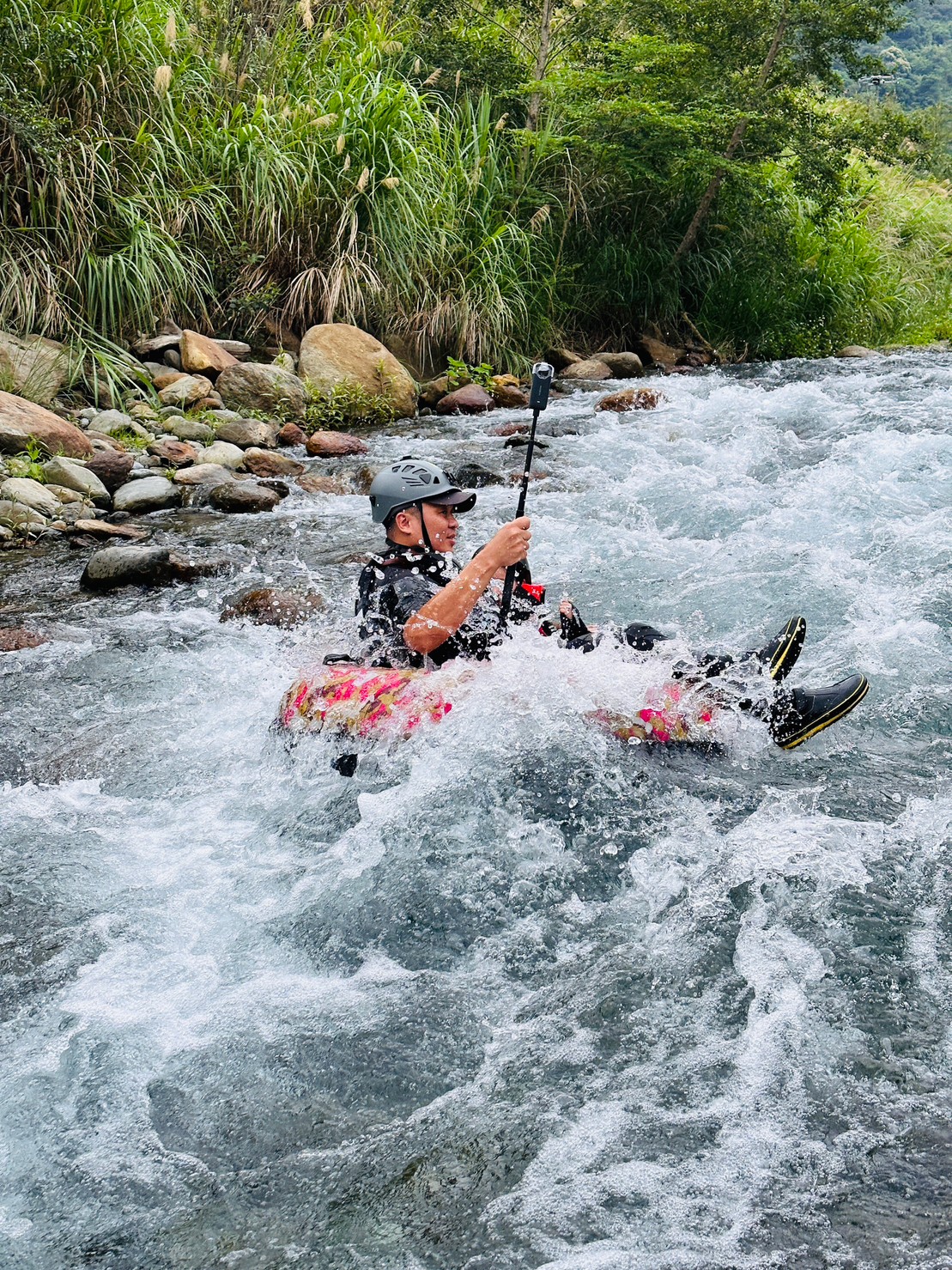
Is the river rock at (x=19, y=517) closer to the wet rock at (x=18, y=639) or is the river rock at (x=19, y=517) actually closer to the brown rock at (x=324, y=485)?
the wet rock at (x=18, y=639)

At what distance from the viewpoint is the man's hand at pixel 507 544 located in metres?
3.52

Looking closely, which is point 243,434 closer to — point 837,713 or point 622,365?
point 622,365

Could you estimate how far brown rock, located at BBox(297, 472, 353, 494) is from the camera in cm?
749

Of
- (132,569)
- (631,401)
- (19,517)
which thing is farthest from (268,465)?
(631,401)

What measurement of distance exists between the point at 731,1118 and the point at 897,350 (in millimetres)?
12532

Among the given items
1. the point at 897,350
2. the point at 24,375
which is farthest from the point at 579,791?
the point at 897,350

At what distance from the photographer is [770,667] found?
3.77m

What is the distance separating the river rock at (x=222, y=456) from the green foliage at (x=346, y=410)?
3.81 ft

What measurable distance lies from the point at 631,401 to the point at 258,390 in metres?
3.28

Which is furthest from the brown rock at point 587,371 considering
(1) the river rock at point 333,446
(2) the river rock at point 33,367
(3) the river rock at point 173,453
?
(2) the river rock at point 33,367

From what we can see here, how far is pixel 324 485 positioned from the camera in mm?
7531

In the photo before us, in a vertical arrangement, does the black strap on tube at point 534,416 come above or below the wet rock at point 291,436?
above

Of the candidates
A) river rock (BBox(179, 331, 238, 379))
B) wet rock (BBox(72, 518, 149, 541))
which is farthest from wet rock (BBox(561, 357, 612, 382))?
wet rock (BBox(72, 518, 149, 541))

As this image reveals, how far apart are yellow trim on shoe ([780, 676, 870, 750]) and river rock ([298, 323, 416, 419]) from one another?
6.40m
